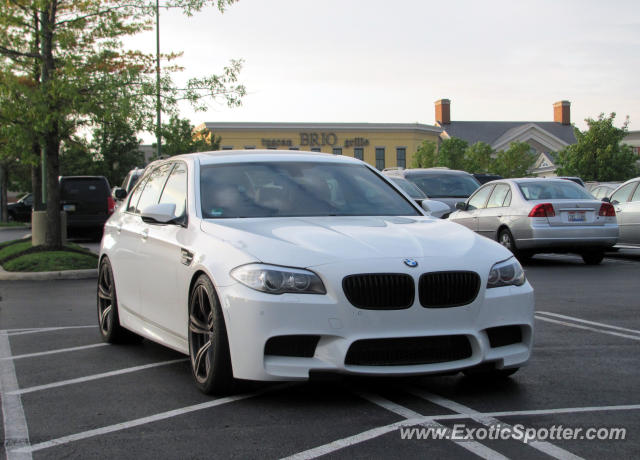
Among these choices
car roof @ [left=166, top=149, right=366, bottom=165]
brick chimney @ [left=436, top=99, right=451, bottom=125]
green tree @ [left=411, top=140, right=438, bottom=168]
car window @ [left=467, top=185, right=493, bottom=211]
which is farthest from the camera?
brick chimney @ [left=436, top=99, right=451, bottom=125]

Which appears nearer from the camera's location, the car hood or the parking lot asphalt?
the parking lot asphalt

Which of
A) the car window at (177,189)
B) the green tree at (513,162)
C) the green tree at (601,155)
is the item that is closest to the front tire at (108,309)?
the car window at (177,189)

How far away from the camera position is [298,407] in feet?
16.6

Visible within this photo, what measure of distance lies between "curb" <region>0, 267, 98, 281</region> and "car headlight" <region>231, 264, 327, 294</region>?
10361 millimetres

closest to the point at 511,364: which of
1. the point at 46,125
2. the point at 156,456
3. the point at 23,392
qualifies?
the point at 156,456

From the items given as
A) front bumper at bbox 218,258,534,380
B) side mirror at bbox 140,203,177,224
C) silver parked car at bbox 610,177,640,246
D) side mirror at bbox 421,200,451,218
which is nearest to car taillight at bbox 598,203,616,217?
silver parked car at bbox 610,177,640,246

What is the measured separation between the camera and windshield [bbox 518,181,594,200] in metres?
16.1

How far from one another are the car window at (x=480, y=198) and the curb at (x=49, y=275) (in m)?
7.14

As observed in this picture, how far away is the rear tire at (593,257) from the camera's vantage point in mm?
15953

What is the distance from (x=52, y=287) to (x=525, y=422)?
9924 mm

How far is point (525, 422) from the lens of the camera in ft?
15.2

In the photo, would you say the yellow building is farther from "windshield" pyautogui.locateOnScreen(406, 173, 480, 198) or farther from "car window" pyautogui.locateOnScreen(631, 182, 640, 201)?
"car window" pyautogui.locateOnScreen(631, 182, 640, 201)

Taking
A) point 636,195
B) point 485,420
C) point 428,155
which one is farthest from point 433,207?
point 428,155

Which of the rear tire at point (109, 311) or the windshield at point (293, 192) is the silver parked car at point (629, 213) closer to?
the windshield at point (293, 192)
